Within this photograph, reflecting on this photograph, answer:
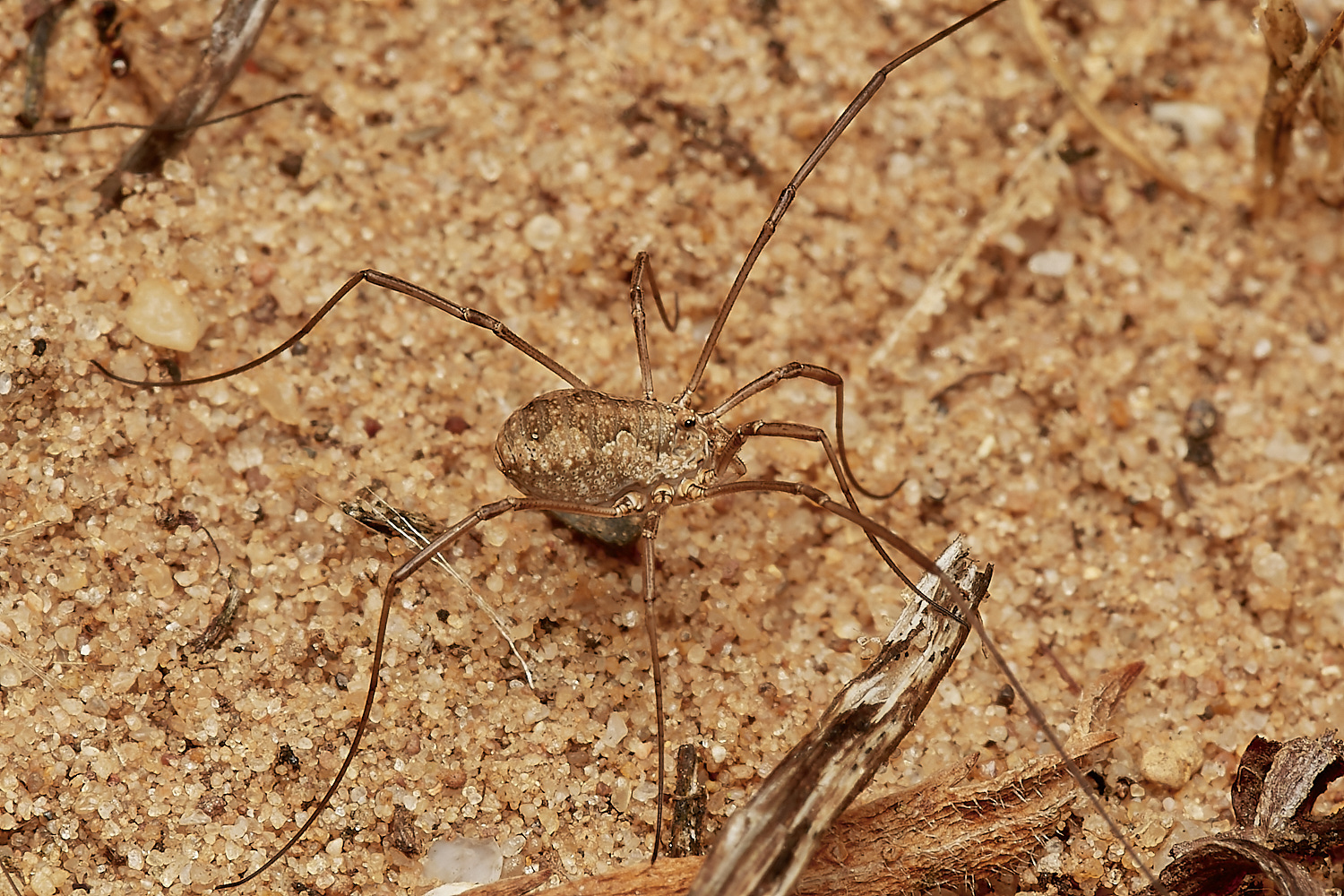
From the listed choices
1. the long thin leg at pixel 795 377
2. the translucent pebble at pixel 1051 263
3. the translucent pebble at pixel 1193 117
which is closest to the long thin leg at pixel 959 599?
the long thin leg at pixel 795 377

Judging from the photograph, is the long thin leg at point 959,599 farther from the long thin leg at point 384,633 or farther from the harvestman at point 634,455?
the long thin leg at point 384,633

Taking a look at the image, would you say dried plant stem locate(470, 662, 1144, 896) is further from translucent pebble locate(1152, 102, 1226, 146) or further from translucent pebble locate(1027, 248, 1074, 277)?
translucent pebble locate(1152, 102, 1226, 146)

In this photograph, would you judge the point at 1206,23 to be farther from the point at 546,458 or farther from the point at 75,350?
the point at 75,350

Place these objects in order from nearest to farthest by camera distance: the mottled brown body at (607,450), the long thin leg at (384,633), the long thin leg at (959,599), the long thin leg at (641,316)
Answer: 1. the long thin leg at (959,599)
2. the long thin leg at (384,633)
3. the mottled brown body at (607,450)
4. the long thin leg at (641,316)

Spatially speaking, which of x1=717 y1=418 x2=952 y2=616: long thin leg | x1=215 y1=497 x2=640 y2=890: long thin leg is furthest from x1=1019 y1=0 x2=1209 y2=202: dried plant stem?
x1=215 y1=497 x2=640 y2=890: long thin leg

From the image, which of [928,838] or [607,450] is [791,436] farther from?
[928,838]

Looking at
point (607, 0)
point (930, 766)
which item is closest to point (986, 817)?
point (930, 766)
